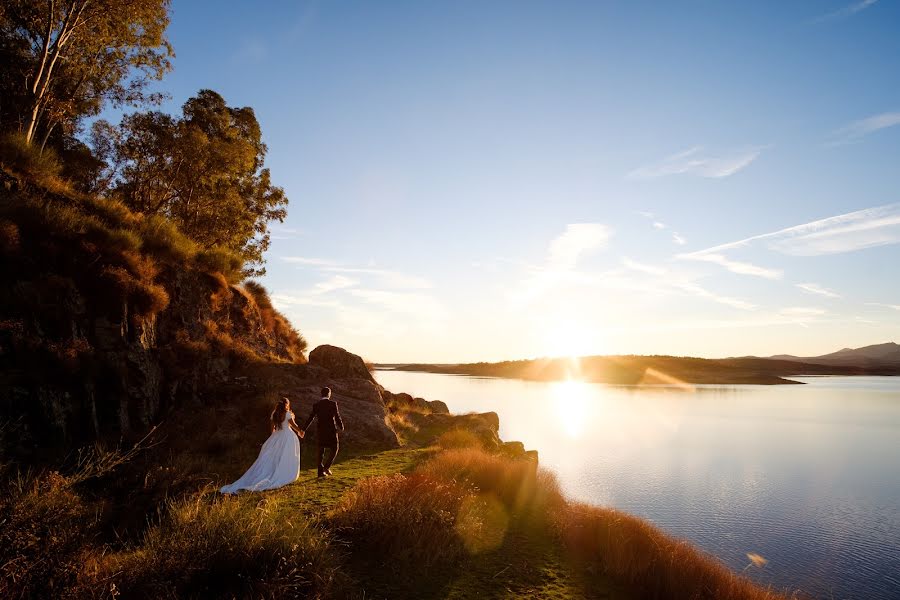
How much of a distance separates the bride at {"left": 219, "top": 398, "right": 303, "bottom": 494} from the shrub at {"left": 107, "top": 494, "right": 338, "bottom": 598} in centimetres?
403

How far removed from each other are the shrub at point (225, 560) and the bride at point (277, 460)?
4.03m

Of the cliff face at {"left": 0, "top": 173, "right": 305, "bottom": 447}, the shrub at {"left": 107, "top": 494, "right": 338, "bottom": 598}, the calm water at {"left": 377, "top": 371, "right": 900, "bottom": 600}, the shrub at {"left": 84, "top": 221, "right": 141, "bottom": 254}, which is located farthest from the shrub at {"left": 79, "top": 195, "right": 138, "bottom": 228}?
the calm water at {"left": 377, "top": 371, "right": 900, "bottom": 600}

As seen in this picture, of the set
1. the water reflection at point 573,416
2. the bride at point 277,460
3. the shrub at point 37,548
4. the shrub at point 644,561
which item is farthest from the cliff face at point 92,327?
the water reflection at point 573,416

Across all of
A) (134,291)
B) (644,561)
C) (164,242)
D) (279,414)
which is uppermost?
(164,242)

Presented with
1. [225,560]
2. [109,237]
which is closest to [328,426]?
[225,560]

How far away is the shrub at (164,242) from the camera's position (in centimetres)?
1675

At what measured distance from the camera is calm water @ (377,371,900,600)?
14195mm


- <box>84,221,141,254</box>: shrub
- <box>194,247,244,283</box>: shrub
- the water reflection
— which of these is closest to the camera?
<box>84,221,141,254</box>: shrub

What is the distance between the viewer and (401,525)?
27.7ft

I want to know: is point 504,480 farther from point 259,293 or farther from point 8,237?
point 259,293

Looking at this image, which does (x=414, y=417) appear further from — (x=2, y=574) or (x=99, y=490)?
(x=2, y=574)

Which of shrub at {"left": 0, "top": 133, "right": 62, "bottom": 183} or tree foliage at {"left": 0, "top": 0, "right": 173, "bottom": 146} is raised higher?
tree foliage at {"left": 0, "top": 0, "right": 173, "bottom": 146}

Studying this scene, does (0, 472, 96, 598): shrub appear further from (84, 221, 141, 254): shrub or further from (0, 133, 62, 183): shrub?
(0, 133, 62, 183): shrub

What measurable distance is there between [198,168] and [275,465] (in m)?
21.6
